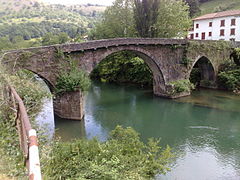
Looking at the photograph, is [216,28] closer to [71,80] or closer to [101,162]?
[71,80]

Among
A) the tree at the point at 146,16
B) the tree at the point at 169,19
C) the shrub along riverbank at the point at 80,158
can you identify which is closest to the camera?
the shrub along riverbank at the point at 80,158

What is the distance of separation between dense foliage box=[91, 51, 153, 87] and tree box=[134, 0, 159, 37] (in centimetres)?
301

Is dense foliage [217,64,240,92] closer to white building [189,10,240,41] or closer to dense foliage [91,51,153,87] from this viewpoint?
dense foliage [91,51,153,87]

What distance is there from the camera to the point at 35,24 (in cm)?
10150

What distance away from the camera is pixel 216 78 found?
22.7 meters

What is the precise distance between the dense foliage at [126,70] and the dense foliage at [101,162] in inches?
701

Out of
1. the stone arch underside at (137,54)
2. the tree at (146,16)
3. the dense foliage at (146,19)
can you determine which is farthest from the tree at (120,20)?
the stone arch underside at (137,54)

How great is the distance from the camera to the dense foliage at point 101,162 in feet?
16.1

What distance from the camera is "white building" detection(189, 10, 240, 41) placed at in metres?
30.2

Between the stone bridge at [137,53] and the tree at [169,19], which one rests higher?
the tree at [169,19]

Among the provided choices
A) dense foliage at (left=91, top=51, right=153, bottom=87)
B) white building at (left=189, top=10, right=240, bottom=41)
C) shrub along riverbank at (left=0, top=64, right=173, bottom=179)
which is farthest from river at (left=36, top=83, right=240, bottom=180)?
white building at (left=189, top=10, right=240, bottom=41)

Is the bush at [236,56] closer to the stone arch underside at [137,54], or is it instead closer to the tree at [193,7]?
the stone arch underside at [137,54]

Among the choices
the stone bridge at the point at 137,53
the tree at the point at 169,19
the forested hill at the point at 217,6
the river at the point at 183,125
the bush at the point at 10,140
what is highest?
the forested hill at the point at 217,6

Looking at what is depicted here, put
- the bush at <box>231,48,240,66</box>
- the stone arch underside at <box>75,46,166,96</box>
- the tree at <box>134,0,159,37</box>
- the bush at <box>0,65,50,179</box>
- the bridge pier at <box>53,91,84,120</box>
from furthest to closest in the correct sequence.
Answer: the bush at <box>231,48,240,66</box>, the tree at <box>134,0,159,37</box>, the stone arch underside at <box>75,46,166,96</box>, the bridge pier at <box>53,91,84,120</box>, the bush at <box>0,65,50,179</box>
